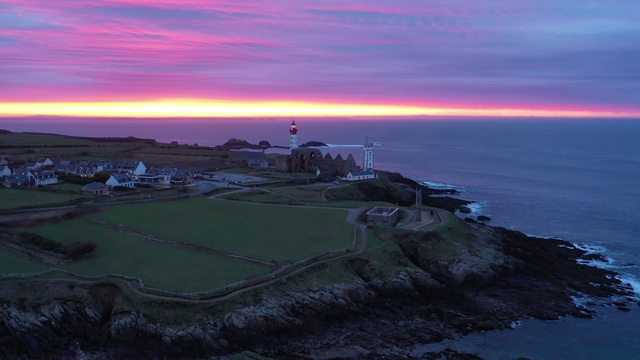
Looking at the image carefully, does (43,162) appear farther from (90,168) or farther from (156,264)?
(156,264)

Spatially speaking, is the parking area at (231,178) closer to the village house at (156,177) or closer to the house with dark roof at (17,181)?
the village house at (156,177)

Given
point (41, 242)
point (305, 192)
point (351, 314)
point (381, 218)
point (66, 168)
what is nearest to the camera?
point (351, 314)

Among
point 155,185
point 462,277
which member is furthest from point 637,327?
point 155,185

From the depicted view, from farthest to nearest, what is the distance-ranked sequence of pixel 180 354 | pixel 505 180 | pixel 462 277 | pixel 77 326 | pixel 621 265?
pixel 505 180, pixel 621 265, pixel 462 277, pixel 77 326, pixel 180 354

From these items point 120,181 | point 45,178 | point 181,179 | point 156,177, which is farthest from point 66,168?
point 181,179

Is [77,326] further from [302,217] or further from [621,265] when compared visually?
[621,265]

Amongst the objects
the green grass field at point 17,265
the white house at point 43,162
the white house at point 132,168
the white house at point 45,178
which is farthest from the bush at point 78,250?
the white house at point 43,162

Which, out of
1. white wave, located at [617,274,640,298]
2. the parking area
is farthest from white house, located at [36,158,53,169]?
white wave, located at [617,274,640,298]
